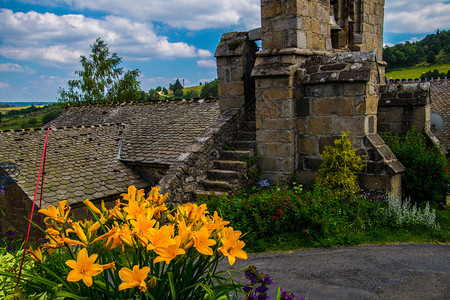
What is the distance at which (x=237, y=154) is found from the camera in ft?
26.2

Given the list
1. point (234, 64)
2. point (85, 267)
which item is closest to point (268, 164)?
point (234, 64)

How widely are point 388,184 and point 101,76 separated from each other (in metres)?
35.0

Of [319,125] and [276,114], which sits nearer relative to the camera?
[319,125]

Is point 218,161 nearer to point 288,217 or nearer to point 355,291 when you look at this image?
point 288,217

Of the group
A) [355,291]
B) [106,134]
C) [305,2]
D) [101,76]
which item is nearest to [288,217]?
[355,291]

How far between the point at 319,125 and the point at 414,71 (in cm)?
4044

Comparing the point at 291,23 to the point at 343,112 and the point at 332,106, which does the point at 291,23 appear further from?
the point at 343,112

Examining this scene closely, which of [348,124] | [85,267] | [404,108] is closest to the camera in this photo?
[85,267]

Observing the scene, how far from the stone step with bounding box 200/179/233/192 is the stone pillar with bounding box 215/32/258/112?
Answer: 2.40 metres

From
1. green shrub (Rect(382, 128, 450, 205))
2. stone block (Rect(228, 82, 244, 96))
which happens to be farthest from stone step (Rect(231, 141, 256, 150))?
green shrub (Rect(382, 128, 450, 205))

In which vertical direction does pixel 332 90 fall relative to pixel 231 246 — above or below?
above

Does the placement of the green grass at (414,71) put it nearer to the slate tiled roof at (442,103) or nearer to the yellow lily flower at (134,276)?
the slate tiled roof at (442,103)

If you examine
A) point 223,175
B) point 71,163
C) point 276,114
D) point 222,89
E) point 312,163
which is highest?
point 222,89

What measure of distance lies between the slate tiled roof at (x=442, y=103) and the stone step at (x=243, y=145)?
643 inches
